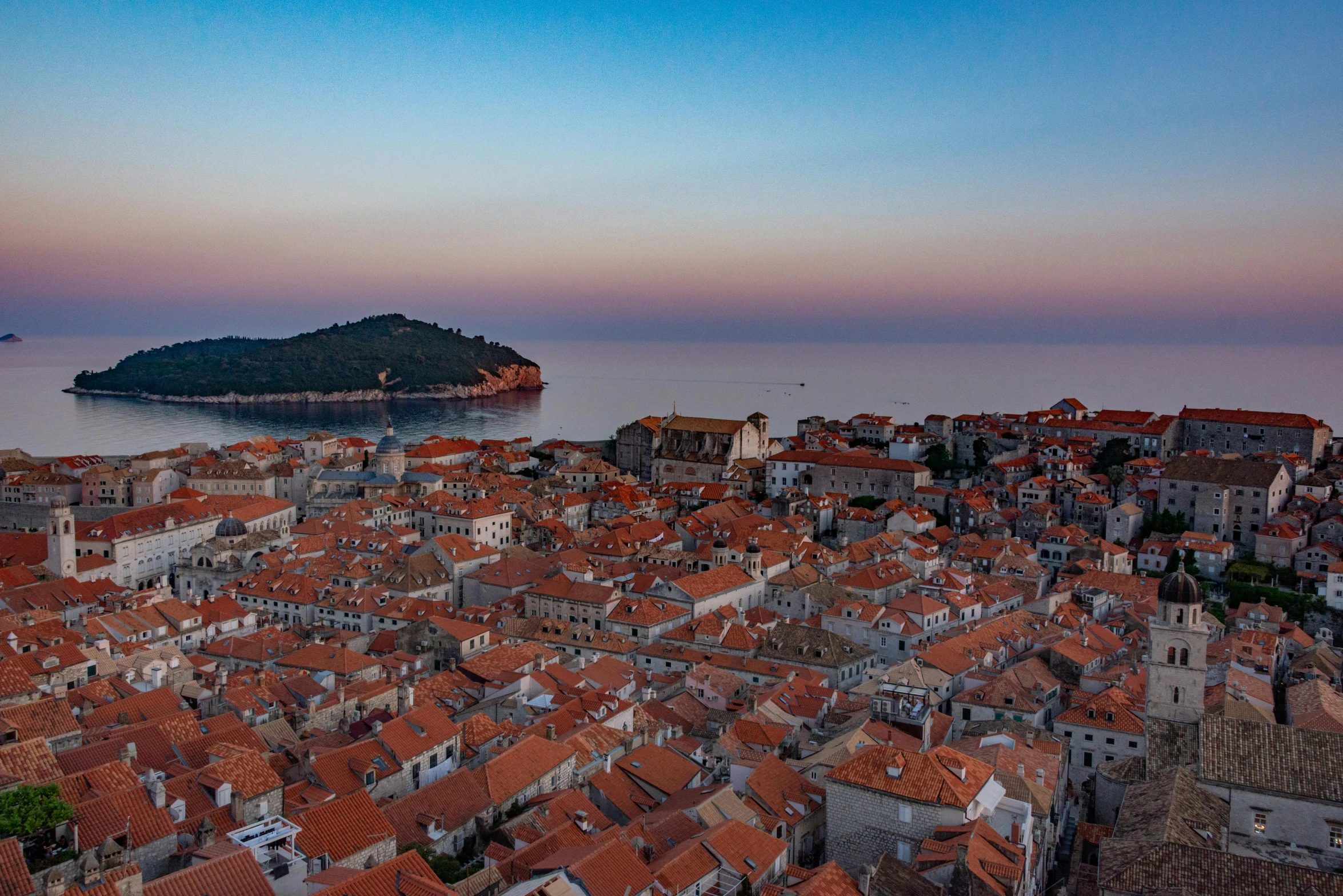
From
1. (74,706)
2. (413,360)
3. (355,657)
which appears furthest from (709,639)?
(413,360)

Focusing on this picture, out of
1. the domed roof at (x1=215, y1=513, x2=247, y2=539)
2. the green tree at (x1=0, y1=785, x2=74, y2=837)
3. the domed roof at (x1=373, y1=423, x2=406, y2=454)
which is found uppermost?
the domed roof at (x1=373, y1=423, x2=406, y2=454)

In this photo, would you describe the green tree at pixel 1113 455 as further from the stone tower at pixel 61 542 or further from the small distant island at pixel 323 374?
the small distant island at pixel 323 374

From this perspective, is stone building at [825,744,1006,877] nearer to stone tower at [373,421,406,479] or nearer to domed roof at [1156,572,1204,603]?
domed roof at [1156,572,1204,603]

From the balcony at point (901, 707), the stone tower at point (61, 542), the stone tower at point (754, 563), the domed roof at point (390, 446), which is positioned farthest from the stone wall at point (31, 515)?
the balcony at point (901, 707)

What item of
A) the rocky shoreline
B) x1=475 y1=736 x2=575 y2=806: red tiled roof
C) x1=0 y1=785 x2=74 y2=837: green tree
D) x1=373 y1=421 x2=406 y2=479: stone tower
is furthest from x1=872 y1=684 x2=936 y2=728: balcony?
the rocky shoreline

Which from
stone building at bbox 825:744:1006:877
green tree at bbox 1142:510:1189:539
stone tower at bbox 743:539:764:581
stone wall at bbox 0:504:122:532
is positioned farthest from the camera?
stone wall at bbox 0:504:122:532

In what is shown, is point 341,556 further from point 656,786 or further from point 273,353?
point 273,353
